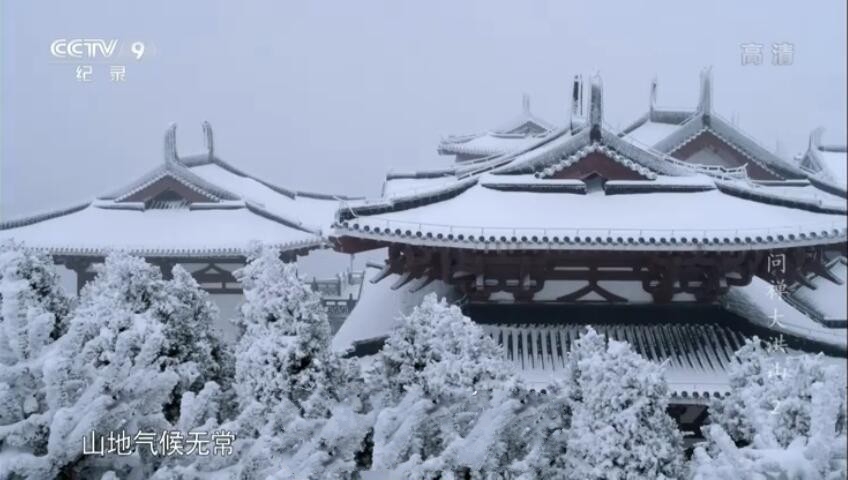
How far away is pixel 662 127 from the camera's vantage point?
25.6 feet

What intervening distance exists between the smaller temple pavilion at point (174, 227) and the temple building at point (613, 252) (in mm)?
2876

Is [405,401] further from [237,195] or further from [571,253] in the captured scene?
[237,195]

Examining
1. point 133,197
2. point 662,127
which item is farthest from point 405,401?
point 133,197

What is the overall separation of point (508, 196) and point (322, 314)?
6.13ft

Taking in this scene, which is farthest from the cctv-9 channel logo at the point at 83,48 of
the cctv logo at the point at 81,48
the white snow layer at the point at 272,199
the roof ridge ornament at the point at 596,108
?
the white snow layer at the point at 272,199

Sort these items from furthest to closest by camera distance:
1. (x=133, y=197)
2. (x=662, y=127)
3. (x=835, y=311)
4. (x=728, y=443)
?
(x=133, y=197)
(x=662, y=127)
(x=835, y=311)
(x=728, y=443)

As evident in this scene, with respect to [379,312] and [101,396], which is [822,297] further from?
[101,396]

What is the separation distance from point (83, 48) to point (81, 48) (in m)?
0.01

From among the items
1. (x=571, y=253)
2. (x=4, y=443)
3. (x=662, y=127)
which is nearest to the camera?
(x=4, y=443)

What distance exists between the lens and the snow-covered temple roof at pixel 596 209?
451 cm

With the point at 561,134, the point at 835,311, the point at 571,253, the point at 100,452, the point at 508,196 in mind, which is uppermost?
the point at 561,134

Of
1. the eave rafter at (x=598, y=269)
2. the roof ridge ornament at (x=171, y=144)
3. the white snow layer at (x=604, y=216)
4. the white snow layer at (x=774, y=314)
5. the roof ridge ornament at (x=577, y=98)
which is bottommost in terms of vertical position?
the white snow layer at (x=774, y=314)

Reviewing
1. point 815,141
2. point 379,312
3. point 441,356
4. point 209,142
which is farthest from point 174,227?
point 815,141

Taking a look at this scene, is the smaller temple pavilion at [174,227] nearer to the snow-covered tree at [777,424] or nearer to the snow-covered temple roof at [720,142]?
the snow-covered temple roof at [720,142]
